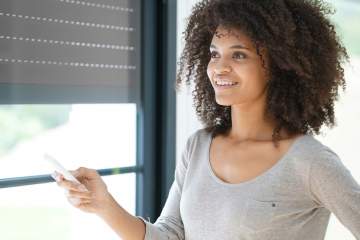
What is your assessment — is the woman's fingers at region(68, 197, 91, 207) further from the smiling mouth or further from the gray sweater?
the smiling mouth

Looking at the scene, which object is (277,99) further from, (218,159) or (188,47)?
(188,47)

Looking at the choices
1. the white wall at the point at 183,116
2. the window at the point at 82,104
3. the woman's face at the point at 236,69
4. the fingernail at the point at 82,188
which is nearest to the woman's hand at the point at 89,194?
the fingernail at the point at 82,188

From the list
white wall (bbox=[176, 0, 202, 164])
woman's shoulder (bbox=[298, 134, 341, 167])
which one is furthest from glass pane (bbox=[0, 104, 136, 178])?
woman's shoulder (bbox=[298, 134, 341, 167])

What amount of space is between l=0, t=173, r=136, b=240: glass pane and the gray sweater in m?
0.78

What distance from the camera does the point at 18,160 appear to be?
1808mm

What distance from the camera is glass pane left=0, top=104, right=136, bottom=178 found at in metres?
1.77

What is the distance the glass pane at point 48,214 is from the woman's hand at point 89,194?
543 millimetres

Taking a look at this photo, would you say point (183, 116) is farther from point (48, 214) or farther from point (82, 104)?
point (48, 214)

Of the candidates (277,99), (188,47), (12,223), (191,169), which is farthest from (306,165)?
(12,223)

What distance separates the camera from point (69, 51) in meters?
1.88

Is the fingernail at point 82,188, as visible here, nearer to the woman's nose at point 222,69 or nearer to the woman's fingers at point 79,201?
the woman's fingers at point 79,201

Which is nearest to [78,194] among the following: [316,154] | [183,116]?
[316,154]

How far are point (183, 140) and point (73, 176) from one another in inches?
40.5

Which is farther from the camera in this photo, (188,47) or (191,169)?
(188,47)
